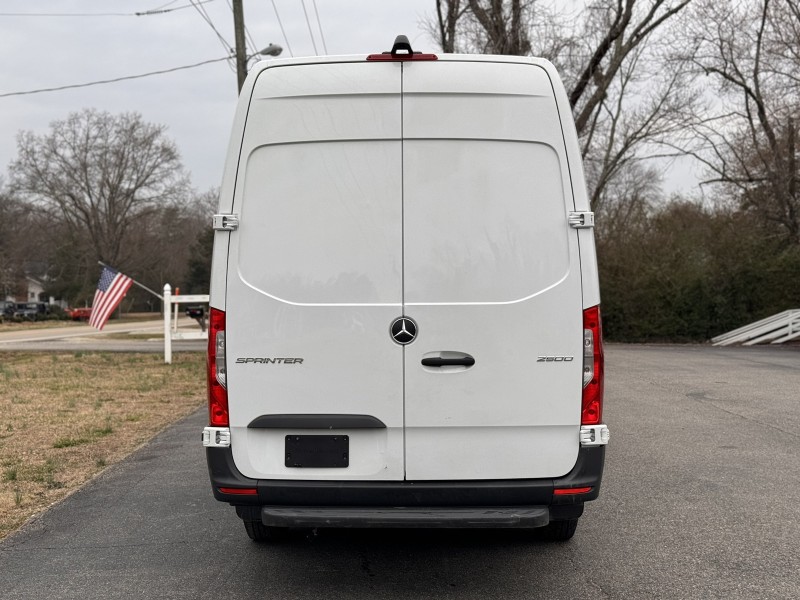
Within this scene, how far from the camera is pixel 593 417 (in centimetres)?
397

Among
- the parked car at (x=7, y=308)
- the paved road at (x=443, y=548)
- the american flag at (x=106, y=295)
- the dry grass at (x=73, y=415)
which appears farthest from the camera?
the parked car at (x=7, y=308)

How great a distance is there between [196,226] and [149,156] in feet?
55.9

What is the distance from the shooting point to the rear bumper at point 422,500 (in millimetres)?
3893

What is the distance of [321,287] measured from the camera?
3926 millimetres

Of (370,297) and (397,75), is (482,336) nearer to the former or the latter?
(370,297)

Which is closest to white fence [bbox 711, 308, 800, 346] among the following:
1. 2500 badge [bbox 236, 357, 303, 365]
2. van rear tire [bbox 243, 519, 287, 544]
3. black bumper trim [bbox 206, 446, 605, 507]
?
van rear tire [bbox 243, 519, 287, 544]

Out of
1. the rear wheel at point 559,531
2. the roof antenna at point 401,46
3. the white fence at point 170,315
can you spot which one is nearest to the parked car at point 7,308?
the white fence at point 170,315

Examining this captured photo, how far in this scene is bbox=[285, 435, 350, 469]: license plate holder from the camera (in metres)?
3.94

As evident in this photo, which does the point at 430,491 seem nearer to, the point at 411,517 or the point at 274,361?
the point at 411,517

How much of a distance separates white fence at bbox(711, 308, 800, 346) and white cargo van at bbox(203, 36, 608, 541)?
22278 mm

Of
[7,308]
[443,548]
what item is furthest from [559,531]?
[7,308]

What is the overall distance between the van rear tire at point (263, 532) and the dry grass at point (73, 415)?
65.8 inches

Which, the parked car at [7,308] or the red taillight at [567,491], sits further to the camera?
the parked car at [7,308]

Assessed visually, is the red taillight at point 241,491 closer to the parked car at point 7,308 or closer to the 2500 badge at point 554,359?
the 2500 badge at point 554,359
